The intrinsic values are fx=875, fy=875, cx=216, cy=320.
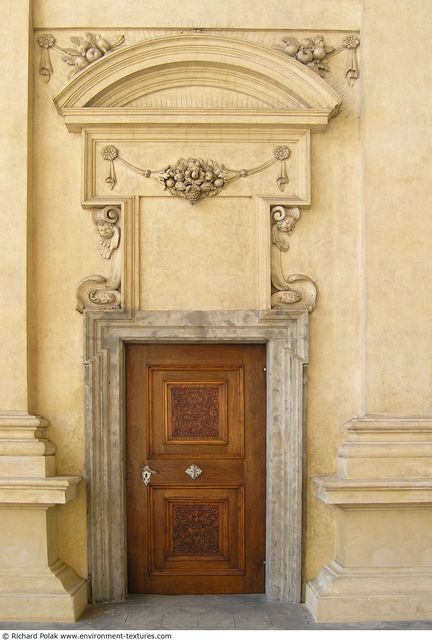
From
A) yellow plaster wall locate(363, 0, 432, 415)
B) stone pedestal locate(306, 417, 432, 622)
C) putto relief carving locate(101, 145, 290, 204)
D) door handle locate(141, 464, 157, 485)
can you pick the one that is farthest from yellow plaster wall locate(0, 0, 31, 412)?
yellow plaster wall locate(363, 0, 432, 415)

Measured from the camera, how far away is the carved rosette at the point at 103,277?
6590mm

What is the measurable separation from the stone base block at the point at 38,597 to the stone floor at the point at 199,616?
0.22ft

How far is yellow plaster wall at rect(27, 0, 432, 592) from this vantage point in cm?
653

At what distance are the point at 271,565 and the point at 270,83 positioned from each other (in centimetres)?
367

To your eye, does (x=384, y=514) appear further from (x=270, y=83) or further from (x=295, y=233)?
(x=270, y=83)

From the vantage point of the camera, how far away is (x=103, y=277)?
6625mm

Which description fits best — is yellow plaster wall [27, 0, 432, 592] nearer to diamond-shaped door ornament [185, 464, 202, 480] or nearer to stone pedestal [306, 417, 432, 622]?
stone pedestal [306, 417, 432, 622]

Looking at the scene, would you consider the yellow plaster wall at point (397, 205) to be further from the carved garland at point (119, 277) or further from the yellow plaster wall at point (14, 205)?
the yellow plaster wall at point (14, 205)

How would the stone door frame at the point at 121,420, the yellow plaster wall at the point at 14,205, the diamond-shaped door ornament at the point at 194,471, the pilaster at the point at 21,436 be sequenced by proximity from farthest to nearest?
the diamond-shaped door ornament at the point at 194,471 → the stone door frame at the point at 121,420 → the yellow plaster wall at the point at 14,205 → the pilaster at the point at 21,436

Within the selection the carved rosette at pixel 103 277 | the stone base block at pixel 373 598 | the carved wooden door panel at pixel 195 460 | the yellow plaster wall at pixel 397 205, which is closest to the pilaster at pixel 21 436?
the carved rosette at pixel 103 277

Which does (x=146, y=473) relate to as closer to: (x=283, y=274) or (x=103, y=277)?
(x=103, y=277)

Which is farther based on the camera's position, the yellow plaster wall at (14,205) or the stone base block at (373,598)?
the yellow plaster wall at (14,205)

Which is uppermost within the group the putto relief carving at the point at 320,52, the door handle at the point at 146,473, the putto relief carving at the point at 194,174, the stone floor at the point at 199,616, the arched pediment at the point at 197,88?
the putto relief carving at the point at 320,52

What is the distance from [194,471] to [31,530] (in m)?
1.28
